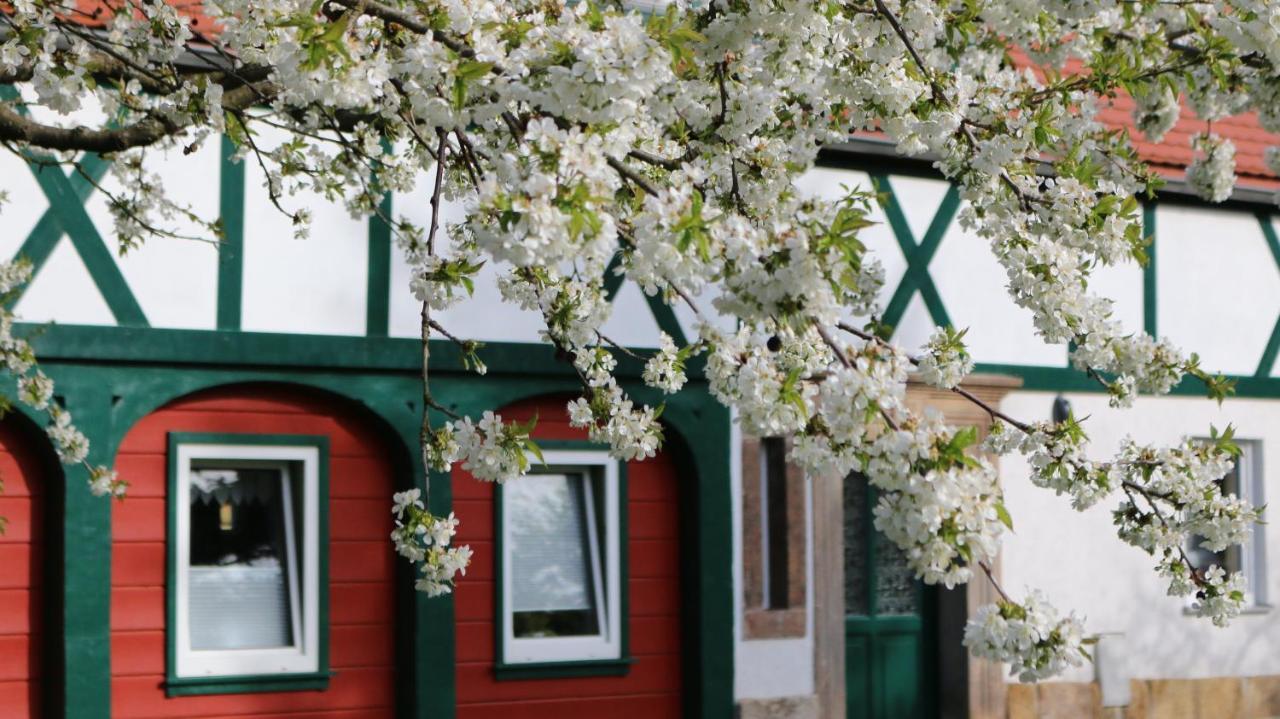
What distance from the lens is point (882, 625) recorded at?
35.8ft

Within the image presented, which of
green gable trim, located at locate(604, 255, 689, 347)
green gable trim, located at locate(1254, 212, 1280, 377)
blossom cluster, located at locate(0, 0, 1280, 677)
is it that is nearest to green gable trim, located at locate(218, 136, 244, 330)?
blossom cluster, located at locate(0, 0, 1280, 677)

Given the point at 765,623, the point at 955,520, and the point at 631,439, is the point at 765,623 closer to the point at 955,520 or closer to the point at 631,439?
the point at 631,439

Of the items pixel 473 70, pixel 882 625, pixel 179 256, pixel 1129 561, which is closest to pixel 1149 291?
pixel 1129 561

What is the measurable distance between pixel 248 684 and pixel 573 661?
1666 mm

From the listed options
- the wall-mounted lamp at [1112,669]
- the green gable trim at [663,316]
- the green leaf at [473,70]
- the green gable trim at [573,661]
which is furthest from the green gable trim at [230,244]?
the wall-mounted lamp at [1112,669]

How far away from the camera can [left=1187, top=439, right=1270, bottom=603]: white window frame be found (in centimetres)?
1201

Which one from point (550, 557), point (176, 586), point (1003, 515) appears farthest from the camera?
point (550, 557)

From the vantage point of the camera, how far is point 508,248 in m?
3.53

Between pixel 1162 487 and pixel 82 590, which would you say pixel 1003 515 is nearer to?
pixel 1162 487

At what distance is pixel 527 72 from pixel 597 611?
239 inches

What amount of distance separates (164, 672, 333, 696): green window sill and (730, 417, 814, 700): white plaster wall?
2.25 m

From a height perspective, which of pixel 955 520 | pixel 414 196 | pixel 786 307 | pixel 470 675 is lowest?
pixel 470 675

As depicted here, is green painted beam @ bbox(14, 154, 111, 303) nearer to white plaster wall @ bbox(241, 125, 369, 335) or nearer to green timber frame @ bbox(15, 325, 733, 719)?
green timber frame @ bbox(15, 325, 733, 719)

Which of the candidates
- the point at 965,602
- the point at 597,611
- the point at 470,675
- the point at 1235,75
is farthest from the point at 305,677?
the point at 1235,75
